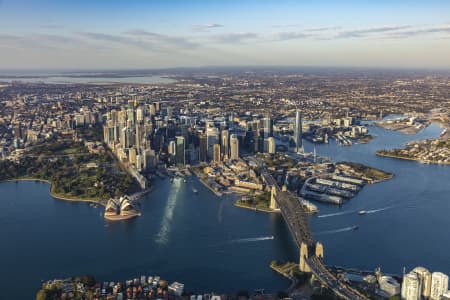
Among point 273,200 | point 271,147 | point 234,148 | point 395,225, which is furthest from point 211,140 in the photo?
point 395,225

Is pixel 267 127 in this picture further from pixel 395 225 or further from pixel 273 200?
pixel 395 225

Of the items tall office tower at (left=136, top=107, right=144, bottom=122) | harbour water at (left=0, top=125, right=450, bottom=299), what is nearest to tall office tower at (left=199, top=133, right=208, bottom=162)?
harbour water at (left=0, top=125, right=450, bottom=299)

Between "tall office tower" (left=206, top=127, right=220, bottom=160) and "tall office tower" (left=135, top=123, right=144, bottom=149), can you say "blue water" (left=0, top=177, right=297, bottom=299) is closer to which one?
"tall office tower" (left=206, top=127, right=220, bottom=160)

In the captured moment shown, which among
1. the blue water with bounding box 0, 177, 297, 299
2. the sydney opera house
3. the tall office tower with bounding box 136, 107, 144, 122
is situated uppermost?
the tall office tower with bounding box 136, 107, 144, 122

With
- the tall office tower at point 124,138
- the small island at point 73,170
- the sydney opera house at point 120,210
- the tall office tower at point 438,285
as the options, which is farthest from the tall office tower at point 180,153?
the tall office tower at point 438,285

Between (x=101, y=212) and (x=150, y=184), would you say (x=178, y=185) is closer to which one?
(x=150, y=184)

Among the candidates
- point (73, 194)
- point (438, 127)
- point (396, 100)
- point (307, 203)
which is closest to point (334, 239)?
point (307, 203)
